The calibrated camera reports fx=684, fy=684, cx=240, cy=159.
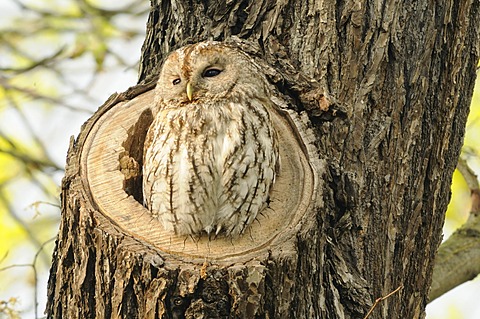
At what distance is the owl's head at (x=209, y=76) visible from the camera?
266 centimetres

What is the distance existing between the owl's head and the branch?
4.85 feet

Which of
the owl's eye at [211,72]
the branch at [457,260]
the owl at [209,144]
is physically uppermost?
the owl's eye at [211,72]

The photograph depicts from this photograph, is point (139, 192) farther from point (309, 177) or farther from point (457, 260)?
point (457, 260)

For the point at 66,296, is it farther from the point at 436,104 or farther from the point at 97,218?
the point at 436,104

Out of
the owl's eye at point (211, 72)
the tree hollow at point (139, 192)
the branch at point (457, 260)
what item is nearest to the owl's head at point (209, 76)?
the owl's eye at point (211, 72)

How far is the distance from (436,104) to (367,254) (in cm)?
74

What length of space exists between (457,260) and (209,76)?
168cm

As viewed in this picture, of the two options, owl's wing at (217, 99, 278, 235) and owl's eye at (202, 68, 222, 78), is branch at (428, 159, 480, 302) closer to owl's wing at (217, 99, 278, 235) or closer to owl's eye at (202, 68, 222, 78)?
owl's wing at (217, 99, 278, 235)

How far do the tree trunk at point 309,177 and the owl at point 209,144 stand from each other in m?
0.07

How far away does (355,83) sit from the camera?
2.72 meters

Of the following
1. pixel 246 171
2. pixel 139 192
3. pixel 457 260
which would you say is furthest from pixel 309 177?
pixel 457 260

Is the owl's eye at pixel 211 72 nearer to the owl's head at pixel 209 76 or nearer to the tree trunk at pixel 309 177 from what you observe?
the owl's head at pixel 209 76

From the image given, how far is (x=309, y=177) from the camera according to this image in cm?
244

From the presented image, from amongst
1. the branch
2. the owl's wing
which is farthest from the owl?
the branch
